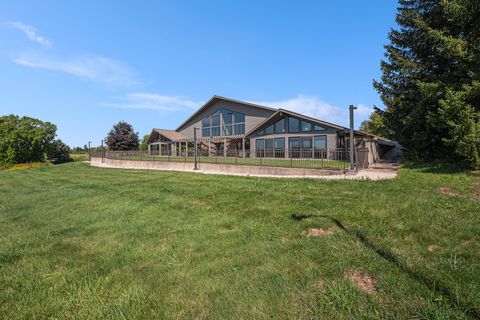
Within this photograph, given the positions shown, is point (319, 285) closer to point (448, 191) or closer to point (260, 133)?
point (448, 191)

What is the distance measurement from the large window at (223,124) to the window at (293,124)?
8616 mm

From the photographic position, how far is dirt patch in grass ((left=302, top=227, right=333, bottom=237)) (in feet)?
16.8

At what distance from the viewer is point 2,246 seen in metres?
5.66

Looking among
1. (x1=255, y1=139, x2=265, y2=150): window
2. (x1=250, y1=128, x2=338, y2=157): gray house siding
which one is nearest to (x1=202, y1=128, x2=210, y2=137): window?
(x1=255, y1=139, x2=265, y2=150): window

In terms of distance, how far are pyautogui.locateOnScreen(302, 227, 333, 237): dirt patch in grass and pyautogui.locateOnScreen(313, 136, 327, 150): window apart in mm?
18740

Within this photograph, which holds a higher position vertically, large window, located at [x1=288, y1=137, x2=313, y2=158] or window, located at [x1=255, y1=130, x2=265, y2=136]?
window, located at [x1=255, y1=130, x2=265, y2=136]

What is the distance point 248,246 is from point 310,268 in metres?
Result: 1.36

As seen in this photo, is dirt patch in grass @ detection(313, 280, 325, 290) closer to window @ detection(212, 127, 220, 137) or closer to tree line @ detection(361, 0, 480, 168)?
tree line @ detection(361, 0, 480, 168)

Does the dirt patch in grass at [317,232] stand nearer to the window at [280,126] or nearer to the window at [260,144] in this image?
the window at [280,126]

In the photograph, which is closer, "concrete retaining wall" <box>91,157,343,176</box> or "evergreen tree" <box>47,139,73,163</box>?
"concrete retaining wall" <box>91,157,343,176</box>

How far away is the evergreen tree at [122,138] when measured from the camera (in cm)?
4997

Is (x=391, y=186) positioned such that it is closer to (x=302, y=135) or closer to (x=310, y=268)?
(x=310, y=268)

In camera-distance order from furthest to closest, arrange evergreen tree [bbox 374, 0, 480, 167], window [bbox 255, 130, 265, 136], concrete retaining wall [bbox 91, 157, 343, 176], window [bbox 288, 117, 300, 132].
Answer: window [bbox 255, 130, 265, 136] → window [bbox 288, 117, 300, 132] → concrete retaining wall [bbox 91, 157, 343, 176] → evergreen tree [bbox 374, 0, 480, 167]

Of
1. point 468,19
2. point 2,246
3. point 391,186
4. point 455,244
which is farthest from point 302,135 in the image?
point 2,246
